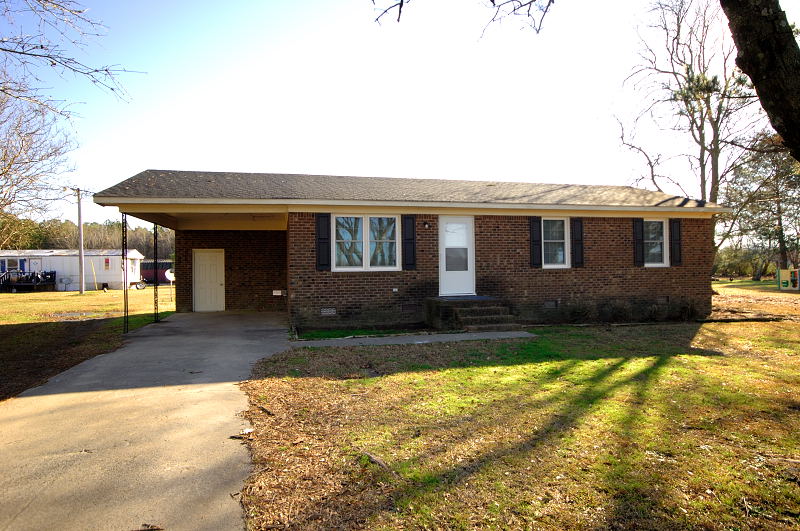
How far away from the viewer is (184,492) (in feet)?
10.0

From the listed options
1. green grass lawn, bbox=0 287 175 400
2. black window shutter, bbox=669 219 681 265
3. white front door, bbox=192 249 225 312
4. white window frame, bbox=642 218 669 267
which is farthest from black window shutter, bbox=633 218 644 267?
green grass lawn, bbox=0 287 175 400

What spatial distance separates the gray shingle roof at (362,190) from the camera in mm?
11203

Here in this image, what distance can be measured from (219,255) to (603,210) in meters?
12.1

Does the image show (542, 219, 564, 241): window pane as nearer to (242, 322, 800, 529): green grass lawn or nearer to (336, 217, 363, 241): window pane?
(336, 217, 363, 241): window pane

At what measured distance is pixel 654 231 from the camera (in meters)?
13.6

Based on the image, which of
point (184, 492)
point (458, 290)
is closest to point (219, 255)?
point (458, 290)

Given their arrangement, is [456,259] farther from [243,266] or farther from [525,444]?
[525,444]

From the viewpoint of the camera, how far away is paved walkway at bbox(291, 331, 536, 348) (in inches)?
354

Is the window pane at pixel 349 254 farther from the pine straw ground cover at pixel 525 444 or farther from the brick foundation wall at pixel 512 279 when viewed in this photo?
the pine straw ground cover at pixel 525 444

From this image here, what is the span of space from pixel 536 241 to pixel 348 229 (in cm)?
507

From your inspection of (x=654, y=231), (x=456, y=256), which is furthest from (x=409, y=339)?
(x=654, y=231)

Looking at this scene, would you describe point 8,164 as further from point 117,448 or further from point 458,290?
point 117,448

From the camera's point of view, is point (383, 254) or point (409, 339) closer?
point (409, 339)

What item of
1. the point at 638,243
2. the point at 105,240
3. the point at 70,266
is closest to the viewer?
the point at 638,243
